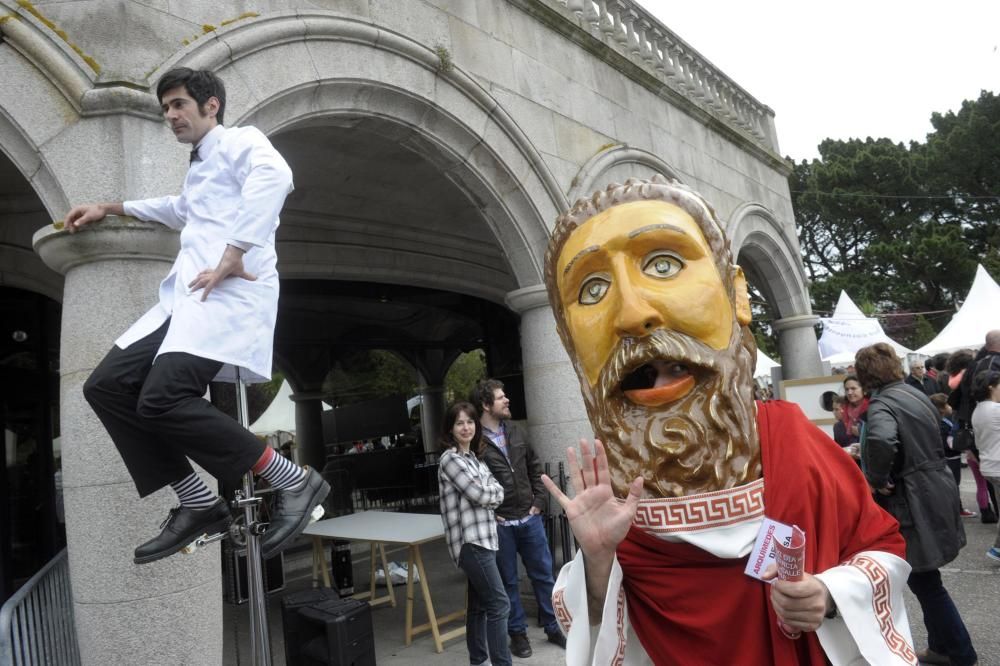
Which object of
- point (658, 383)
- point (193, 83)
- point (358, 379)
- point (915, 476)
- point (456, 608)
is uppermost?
point (358, 379)

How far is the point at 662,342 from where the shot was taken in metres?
1.51

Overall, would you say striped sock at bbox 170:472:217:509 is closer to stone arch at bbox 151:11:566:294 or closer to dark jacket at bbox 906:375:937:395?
stone arch at bbox 151:11:566:294

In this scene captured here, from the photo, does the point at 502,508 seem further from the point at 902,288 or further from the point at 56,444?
the point at 902,288

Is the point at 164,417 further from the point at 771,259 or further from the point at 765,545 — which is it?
the point at 771,259

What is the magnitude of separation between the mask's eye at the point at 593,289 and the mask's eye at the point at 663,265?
0.10 m

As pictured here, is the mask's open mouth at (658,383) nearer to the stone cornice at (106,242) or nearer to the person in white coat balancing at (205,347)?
the person in white coat balancing at (205,347)

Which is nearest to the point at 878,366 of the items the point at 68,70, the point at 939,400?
the point at 68,70

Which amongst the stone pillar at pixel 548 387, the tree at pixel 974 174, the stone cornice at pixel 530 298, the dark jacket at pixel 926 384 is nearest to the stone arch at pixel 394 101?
the stone cornice at pixel 530 298

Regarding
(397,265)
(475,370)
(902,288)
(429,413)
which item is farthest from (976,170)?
(397,265)

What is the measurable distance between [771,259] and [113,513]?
9.59m

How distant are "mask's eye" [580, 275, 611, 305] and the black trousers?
97 centimetres

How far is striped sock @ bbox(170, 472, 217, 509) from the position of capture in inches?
74.7

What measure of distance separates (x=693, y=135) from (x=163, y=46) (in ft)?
21.1

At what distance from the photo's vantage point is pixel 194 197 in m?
1.96
